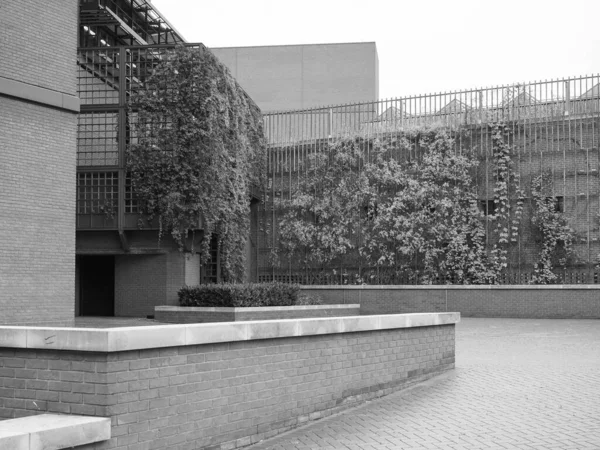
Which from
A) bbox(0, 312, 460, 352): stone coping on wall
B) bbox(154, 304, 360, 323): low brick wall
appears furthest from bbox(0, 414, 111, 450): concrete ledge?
bbox(154, 304, 360, 323): low brick wall

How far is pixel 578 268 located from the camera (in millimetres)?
26172

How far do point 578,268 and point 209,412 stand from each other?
21.5 metres

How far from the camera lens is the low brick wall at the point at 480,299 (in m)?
24.5

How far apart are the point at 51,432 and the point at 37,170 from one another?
9678 mm

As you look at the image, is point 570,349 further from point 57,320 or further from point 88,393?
point 88,393

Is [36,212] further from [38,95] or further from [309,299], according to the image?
[309,299]

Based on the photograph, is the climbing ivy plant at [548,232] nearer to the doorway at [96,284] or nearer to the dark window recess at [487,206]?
the dark window recess at [487,206]

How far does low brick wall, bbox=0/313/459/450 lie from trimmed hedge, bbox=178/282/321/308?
35.9 feet

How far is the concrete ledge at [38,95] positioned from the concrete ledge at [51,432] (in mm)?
9023

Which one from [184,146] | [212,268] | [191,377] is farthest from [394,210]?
[191,377]

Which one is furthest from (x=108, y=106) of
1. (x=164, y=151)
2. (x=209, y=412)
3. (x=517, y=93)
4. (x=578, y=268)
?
(x=209, y=412)

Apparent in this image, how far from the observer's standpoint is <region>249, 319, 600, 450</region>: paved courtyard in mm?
7723

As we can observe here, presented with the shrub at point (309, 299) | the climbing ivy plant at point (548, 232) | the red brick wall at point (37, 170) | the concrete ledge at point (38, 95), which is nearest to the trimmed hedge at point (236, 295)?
the shrub at point (309, 299)

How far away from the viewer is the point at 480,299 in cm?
2570
